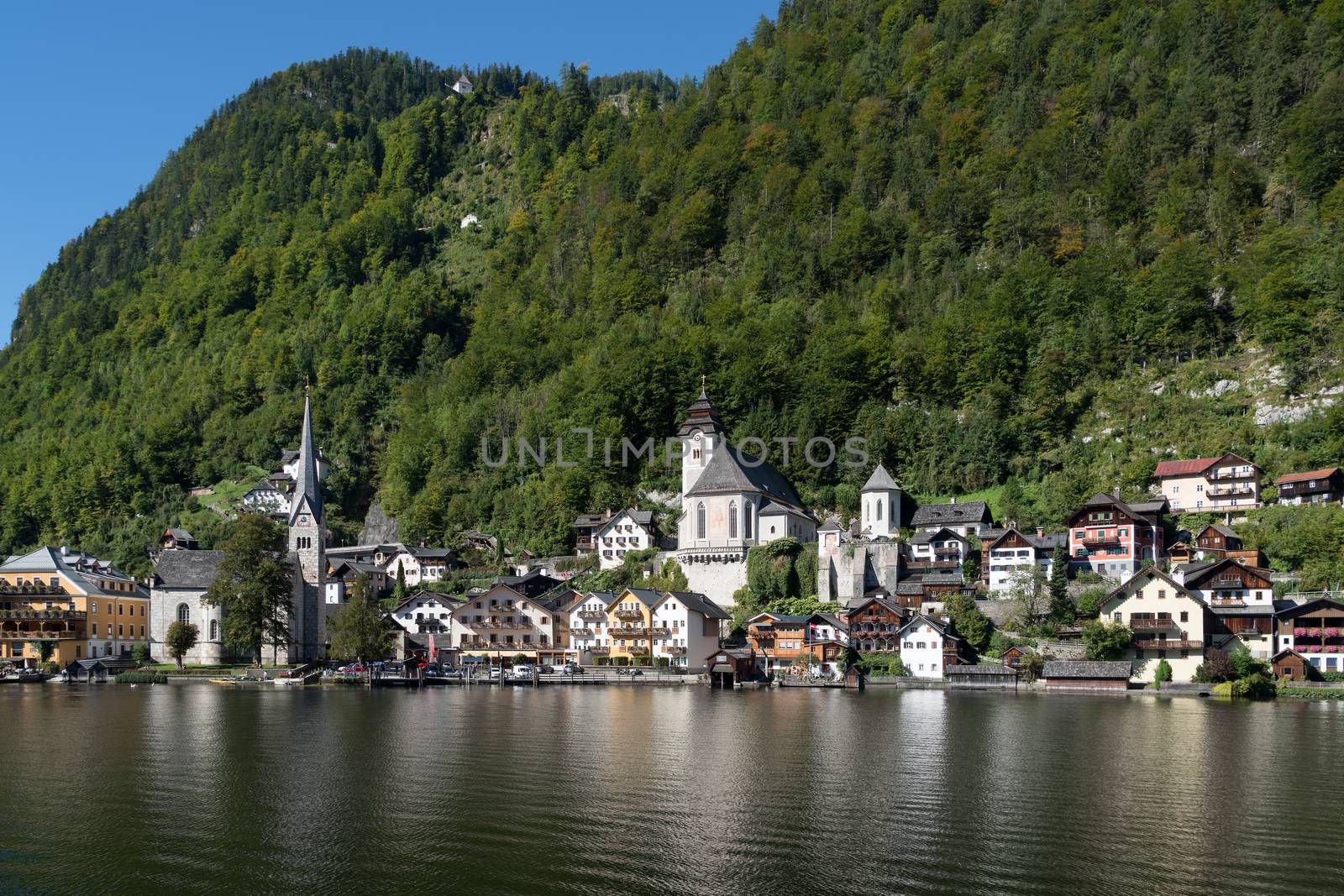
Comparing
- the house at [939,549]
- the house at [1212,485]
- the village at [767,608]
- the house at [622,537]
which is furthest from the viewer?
the house at [622,537]

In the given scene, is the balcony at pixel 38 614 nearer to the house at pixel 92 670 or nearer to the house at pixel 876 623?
the house at pixel 92 670

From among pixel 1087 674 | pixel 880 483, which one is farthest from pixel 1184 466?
pixel 880 483

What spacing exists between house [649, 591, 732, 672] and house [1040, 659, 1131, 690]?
21.2 meters

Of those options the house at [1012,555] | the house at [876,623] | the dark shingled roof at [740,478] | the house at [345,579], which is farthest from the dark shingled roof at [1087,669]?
the house at [345,579]

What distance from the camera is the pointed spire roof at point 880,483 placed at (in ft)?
269

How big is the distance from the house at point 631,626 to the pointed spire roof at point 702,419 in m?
18.0

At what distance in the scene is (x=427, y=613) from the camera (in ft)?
281

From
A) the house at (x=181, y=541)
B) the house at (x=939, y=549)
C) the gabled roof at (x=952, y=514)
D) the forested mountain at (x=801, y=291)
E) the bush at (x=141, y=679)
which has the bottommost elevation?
the bush at (x=141, y=679)

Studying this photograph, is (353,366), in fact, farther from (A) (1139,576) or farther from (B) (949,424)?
(A) (1139,576)

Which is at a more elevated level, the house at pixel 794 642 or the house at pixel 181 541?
the house at pixel 181 541

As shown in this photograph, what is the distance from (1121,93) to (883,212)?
22331 mm

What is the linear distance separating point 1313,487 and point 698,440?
40.8 m

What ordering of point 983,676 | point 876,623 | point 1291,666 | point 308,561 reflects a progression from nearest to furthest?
point 1291,666 < point 983,676 < point 876,623 < point 308,561

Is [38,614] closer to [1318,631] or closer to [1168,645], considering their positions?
[1168,645]
